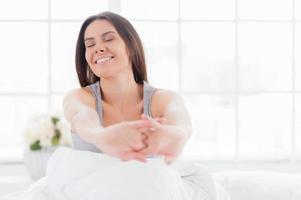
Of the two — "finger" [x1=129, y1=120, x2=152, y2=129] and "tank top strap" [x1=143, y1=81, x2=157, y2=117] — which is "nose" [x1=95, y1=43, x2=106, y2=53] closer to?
"tank top strap" [x1=143, y1=81, x2=157, y2=117]

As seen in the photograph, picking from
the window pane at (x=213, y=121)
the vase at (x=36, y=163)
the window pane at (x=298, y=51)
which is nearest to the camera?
the vase at (x=36, y=163)

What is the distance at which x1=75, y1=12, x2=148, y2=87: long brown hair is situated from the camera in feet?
6.66

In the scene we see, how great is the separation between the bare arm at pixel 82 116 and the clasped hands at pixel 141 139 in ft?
0.26

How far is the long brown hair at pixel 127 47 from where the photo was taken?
2031 mm

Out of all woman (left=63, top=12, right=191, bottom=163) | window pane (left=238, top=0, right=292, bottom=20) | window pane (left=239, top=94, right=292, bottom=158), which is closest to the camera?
woman (left=63, top=12, right=191, bottom=163)

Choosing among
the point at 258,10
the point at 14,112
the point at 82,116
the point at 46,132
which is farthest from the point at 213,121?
the point at 82,116

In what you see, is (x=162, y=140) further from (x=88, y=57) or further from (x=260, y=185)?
(x=260, y=185)

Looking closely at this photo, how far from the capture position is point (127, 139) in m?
1.54

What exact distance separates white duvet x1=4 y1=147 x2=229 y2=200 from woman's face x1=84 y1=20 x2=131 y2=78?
11.8 inches

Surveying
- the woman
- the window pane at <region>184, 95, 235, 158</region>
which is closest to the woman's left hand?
the woman

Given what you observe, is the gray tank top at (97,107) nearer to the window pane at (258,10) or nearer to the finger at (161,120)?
the finger at (161,120)

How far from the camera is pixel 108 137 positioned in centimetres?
158

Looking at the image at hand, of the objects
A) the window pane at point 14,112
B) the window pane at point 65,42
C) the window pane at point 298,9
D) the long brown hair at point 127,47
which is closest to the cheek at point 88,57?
the long brown hair at point 127,47

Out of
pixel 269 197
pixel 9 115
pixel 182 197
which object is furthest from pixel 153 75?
pixel 9 115
